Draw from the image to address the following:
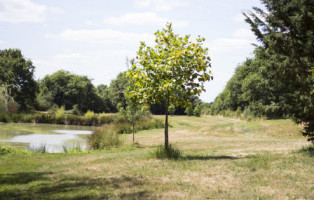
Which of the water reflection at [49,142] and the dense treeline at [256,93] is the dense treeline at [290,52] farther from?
the water reflection at [49,142]

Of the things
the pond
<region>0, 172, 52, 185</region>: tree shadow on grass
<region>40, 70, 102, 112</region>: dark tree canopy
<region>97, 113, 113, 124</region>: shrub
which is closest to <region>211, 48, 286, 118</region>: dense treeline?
<region>0, 172, 52, 185</region>: tree shadow on grass

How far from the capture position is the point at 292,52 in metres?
10.9

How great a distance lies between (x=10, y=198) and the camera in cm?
627

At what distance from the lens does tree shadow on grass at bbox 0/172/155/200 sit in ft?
20.8

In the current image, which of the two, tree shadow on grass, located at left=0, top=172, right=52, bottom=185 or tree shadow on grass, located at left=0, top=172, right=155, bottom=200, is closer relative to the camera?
tree shadow on grass, located at left=0, top=172, right=155, bottom=200

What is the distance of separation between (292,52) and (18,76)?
55392mm

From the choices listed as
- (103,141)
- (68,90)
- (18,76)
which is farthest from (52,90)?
(103,141)

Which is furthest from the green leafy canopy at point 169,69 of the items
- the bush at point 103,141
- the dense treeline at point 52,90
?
the dense treeline at point 52,90

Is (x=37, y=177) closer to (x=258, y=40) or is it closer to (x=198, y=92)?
(x=198, y=92)

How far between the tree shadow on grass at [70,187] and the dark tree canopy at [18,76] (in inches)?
1985

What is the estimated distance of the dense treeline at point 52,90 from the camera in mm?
53469

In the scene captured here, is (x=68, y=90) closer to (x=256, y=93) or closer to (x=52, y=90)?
(x=52, y=90)

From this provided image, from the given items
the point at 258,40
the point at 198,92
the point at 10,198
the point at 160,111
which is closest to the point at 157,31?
the point at 198,92

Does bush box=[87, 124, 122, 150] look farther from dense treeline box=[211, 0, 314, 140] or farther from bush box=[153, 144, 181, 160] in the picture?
dense treeline box=[211, 0, 314, 140]
